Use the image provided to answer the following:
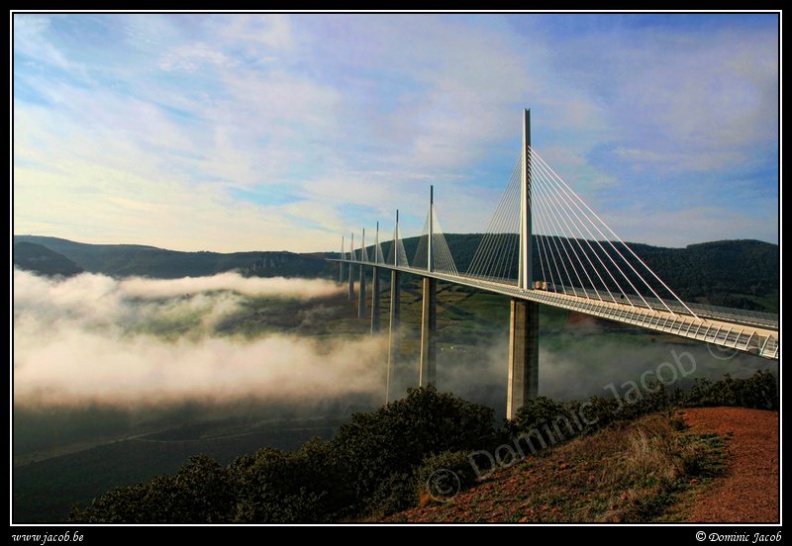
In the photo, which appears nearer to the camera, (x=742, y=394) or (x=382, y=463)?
(x=382, y=463)

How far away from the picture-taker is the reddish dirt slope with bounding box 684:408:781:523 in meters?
8.30

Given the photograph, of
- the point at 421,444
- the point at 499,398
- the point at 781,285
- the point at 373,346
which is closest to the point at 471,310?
the point at 373,346

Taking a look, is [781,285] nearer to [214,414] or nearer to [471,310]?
[214,414]

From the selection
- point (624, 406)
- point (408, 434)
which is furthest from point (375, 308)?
point (624, 406)

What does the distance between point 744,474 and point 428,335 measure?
3699cm

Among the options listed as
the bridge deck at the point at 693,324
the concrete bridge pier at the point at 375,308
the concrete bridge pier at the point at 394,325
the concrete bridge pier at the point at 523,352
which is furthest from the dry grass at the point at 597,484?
the concrete bridge pier at the point at 375,308

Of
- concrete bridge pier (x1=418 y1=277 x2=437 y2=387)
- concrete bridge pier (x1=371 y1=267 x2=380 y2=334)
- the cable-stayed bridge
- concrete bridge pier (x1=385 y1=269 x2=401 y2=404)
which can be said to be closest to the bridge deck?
the cable-stayed bridge

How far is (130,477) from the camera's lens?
40.8 meters

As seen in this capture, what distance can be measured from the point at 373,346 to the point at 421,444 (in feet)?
206

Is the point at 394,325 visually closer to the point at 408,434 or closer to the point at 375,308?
the point at 375,308

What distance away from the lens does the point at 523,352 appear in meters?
23.8

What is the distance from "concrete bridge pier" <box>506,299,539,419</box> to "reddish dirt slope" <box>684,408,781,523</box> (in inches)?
374

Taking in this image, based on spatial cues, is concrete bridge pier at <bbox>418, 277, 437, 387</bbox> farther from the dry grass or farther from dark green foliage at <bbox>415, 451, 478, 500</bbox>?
the dry grass

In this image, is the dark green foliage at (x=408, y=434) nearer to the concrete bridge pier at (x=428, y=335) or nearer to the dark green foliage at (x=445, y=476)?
the dark green foliage at (x=445, y=476)
